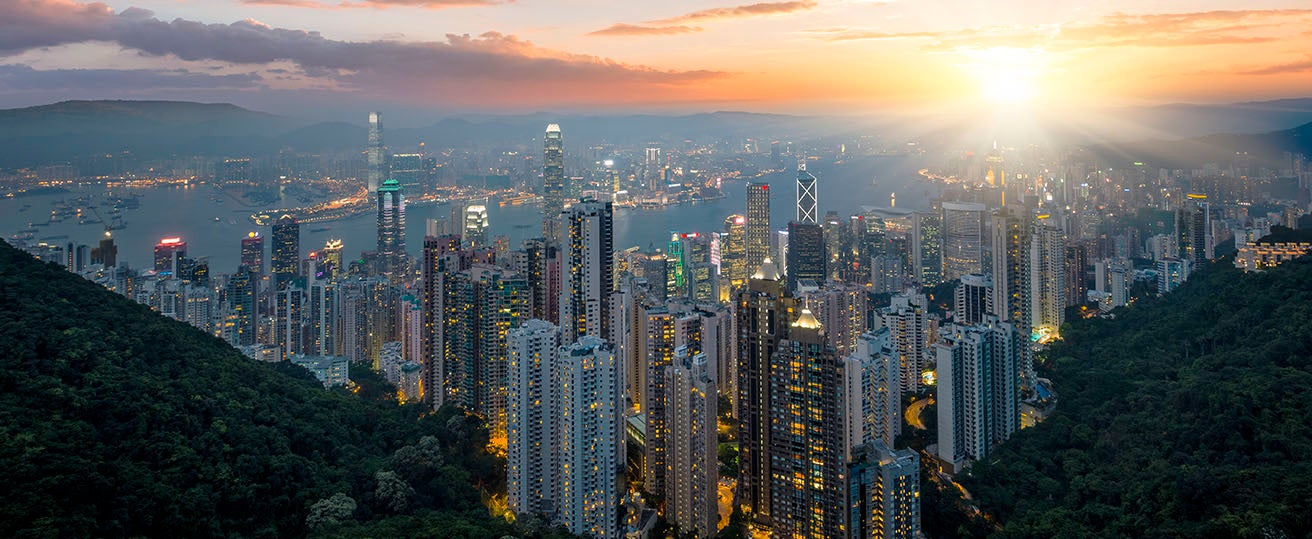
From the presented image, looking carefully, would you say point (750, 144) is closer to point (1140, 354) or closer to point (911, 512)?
point (1140, 354)

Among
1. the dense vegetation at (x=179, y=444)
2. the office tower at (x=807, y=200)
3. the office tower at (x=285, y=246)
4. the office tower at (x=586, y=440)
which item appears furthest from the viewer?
the office tower at (x=807, y=200)

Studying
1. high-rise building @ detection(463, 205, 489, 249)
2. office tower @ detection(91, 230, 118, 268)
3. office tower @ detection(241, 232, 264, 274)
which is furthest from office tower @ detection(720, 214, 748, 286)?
office tower @ detection(91, 230, 118, 268)

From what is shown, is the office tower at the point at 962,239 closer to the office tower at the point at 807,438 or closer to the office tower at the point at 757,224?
the office tower at the point at 757,224

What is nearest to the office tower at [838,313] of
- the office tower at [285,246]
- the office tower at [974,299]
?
the office tower at [974,299]

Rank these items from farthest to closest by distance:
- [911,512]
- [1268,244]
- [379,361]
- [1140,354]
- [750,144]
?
[750,144] < [379,361] < [1268,244] < [1140,354] < [911,512]

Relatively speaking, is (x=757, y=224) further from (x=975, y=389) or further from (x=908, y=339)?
(x=975, y=389)

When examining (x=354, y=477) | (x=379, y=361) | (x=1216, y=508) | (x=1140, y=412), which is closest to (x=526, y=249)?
(x=379, y=361)

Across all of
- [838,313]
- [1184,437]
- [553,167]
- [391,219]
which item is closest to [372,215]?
[391,219]
